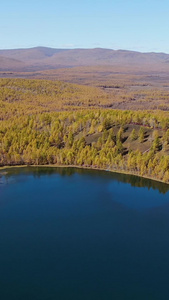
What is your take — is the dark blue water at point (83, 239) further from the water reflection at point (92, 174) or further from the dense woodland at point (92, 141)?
the dense woodland at point (92, 141)

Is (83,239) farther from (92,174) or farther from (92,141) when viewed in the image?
(92,141)

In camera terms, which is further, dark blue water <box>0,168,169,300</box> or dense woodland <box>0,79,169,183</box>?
dense woodland <box>0,79,169,183</box>

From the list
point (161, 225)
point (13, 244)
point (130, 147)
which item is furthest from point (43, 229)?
point (130, 147)

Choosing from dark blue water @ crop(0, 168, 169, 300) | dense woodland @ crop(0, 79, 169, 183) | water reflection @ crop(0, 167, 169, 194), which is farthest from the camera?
dense woodland @ crop(0, 79, 169, 183)

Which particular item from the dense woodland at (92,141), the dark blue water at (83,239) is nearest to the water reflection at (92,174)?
the dark blue water at (83,239)

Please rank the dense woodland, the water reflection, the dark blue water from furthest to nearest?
the dense woodland → the water reflection → the dark blue water

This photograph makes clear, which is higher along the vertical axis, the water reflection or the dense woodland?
the dense woodland

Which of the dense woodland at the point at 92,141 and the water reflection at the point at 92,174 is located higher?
the dense woodland at the point at 92,141

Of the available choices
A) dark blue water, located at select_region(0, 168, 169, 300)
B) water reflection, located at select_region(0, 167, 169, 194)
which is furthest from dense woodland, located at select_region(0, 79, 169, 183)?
dark blue water, located at select_region(0, 168, 169, 300)

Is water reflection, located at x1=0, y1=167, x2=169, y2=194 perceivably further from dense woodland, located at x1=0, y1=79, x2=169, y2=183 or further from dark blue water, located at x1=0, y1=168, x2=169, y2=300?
dense woodland, located at x1=0, y1=79, x2=169, y2=183
